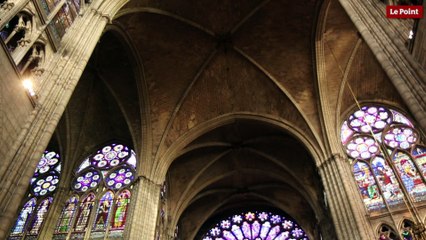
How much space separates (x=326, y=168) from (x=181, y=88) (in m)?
6.70

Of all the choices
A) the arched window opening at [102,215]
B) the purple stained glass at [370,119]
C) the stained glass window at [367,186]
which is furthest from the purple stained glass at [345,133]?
the arched window opening at [102,215]

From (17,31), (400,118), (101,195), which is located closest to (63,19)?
(17,31)

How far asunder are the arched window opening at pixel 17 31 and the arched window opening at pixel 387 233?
10.5 meters

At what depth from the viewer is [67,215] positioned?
1376 cm

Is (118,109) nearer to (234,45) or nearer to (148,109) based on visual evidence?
(148,109)

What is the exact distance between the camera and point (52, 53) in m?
7.28

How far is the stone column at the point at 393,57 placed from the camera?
19.7ft

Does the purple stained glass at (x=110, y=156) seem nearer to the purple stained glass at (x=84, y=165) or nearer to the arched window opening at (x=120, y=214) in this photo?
the purple stained glass at (x=84, y=165)

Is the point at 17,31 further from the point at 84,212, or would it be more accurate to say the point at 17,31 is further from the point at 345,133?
the point at 345,133

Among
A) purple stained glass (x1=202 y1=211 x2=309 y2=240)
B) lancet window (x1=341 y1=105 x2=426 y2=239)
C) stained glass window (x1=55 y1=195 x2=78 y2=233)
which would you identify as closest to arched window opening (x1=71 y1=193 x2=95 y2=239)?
stained glass window (x1=55 y1=195 x2=78 y2=233)

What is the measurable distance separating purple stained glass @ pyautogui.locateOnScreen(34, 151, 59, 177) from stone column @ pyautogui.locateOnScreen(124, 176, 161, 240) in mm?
4640

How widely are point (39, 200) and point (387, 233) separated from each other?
12.3 m

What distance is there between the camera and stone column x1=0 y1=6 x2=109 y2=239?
5371 mm

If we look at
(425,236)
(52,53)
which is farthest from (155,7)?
(425,236)
